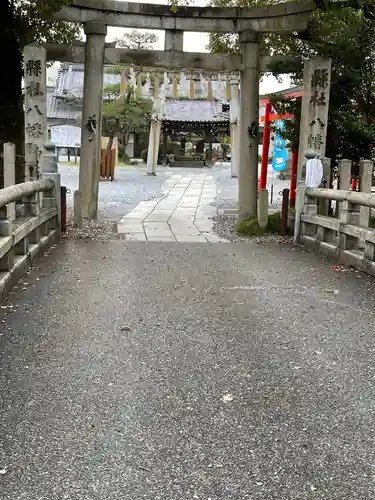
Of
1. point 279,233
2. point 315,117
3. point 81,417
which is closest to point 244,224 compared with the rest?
point 279,233

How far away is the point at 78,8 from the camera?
10398 mm

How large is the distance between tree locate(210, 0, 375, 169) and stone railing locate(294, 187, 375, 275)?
1.59 metres

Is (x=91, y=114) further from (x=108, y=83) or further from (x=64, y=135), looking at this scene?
(x=64, y=135)

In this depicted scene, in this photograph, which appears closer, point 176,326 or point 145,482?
point 145,482

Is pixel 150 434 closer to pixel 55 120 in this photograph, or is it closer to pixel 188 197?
pixel 188 197

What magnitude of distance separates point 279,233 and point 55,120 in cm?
2882

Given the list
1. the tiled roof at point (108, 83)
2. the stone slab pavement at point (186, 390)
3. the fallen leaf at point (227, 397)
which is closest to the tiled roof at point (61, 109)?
the tiled roof at point (108, 83)

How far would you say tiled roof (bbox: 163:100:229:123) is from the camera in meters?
34.7

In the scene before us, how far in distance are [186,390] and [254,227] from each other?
7.50 m

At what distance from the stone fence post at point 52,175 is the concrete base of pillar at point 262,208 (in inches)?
142

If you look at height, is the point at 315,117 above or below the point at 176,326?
above

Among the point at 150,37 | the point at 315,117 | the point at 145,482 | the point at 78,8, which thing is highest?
the point at 150,37

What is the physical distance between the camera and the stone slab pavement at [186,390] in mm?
2490

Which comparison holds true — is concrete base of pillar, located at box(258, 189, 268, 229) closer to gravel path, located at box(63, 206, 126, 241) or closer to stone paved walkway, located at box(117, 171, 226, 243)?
stone paved walkway, located at box(117, 171, 226, 243)
